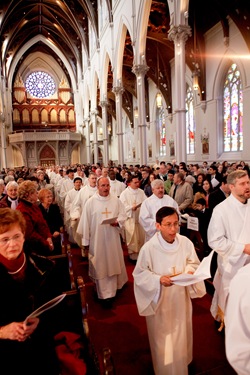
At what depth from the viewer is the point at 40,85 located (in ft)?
123

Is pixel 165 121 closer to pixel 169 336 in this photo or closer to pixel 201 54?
pixel 201 54

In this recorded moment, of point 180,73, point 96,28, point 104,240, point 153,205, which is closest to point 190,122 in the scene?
point 180,73

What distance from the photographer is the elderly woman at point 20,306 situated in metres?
1.71

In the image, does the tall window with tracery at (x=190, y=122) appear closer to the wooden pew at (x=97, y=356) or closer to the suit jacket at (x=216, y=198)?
the suit jacket at (x=216, y=198)

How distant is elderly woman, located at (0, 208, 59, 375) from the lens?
171 centimetres

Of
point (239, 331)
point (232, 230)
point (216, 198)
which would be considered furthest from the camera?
point (216, 198)

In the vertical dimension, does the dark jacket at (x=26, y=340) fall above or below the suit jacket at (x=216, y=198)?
below

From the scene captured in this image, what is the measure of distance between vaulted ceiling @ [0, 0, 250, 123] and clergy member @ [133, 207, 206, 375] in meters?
13.1

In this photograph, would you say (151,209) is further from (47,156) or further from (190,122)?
(47,156)

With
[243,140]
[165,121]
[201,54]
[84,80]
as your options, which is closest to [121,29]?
[201,54]

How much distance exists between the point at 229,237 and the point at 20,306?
228 cm

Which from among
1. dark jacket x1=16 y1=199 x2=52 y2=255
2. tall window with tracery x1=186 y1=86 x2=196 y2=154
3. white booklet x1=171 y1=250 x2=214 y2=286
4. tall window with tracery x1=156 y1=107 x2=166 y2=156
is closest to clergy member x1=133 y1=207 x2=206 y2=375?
white booklet x1=171 y1=250 x2=214 y2=286

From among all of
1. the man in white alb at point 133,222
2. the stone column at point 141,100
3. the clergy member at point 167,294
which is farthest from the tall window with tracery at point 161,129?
the clergy member at point 167,294

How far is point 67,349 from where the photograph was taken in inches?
84.0
